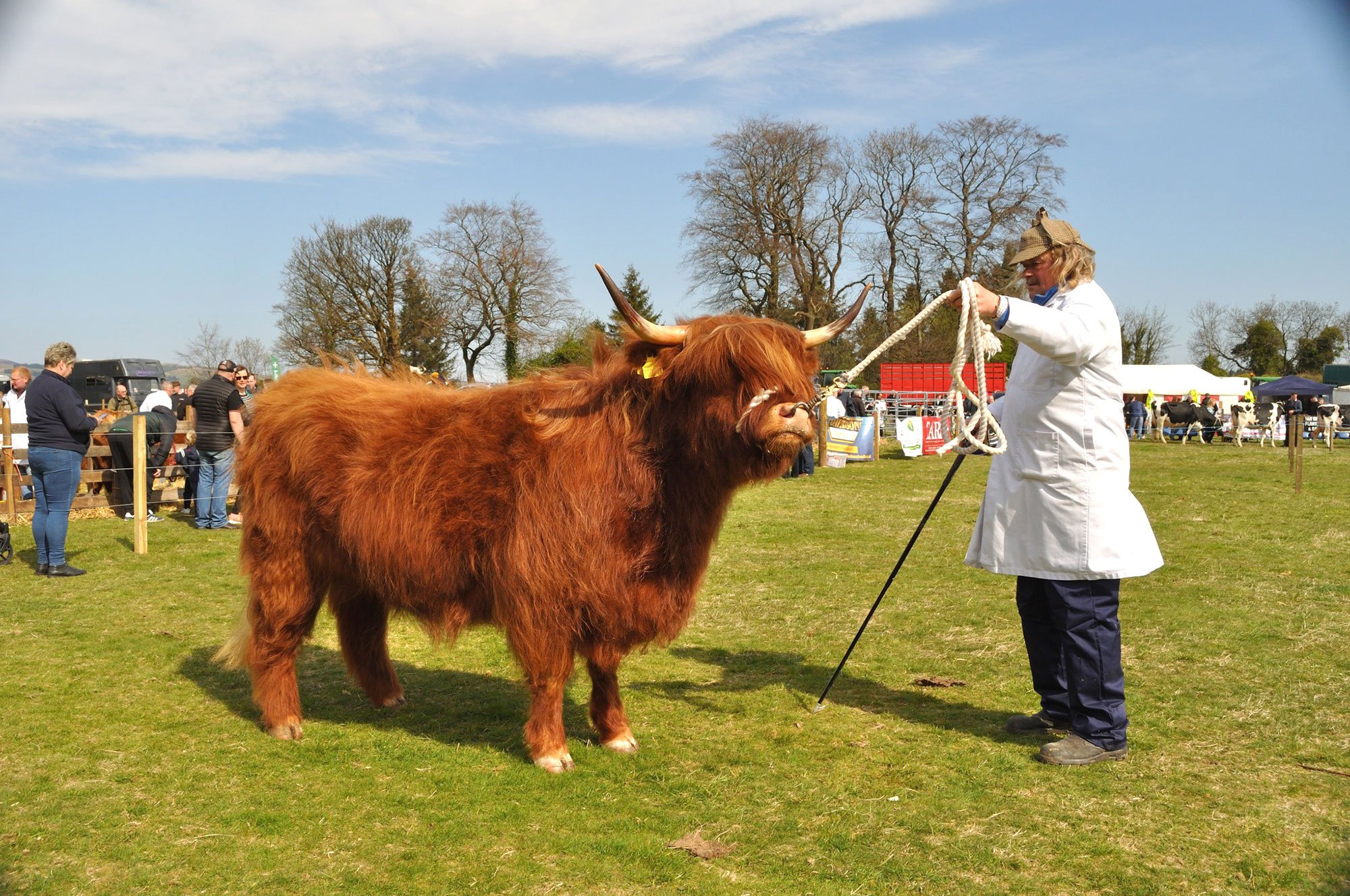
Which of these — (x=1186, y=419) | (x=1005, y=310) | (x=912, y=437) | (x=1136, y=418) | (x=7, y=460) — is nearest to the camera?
(x=1005, y=310)

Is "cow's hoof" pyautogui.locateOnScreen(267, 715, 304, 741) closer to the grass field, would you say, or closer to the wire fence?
the grass field

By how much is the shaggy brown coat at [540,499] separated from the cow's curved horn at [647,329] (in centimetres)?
7

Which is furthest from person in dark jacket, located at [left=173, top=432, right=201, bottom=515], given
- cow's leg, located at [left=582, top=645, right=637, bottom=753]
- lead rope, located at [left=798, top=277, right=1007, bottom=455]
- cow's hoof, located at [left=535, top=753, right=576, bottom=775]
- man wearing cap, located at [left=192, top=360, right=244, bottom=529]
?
lead rope, located at [left=798, top=277, right=1007, bottom=455]

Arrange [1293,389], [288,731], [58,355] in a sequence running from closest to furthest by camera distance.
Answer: [288,731]
[58,355]
[1293,389]

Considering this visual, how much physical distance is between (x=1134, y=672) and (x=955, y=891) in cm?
327

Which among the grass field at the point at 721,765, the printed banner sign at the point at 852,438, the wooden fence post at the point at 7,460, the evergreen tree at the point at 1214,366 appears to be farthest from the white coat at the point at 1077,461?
the evergreen tree at the point at 1214,366

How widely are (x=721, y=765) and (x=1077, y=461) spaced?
2.27m

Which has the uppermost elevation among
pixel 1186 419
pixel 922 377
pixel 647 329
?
pixel 922 377

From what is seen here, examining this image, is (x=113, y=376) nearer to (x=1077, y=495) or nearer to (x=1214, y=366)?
(x=1077, y=495)

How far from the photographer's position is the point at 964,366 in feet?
14.9

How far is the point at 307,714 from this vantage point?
18.3ft

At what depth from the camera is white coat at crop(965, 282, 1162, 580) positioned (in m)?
4.43

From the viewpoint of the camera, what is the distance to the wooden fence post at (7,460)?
530 inches

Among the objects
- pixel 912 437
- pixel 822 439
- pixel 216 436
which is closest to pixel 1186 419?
pixel 912 437
